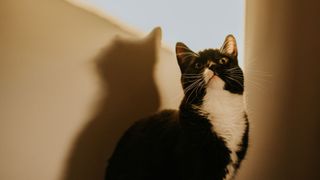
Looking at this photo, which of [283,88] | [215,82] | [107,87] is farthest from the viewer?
[283,88]

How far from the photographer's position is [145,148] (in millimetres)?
827

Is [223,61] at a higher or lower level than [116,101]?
higher

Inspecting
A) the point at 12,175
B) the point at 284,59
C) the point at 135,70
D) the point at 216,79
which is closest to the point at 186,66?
the point at 216,79

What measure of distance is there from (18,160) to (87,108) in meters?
0.21

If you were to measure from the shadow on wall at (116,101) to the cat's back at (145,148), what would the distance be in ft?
0.22

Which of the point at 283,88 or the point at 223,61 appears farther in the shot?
the point at 283,88

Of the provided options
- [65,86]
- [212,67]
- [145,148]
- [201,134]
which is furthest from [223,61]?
[65,86]

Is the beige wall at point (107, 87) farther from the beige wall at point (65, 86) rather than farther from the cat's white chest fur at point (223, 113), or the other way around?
the cat's white chest fur at point (223, 113)

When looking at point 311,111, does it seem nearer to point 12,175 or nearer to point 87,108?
point 87,108

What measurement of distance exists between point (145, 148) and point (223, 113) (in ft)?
0.68

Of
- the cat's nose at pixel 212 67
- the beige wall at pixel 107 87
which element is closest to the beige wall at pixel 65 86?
the beige wall at pixel 107 87

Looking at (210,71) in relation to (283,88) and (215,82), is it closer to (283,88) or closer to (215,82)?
(215,82)

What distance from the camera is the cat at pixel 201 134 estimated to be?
2.48 ft

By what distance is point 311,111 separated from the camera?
39.9 inches
